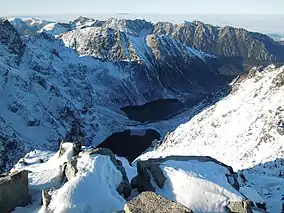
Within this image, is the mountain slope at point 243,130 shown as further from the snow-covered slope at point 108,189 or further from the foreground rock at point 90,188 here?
the foreground rock at point 90,188

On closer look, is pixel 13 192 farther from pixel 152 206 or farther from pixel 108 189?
pixel 152 206

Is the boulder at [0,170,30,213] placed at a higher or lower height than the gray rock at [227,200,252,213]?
lower

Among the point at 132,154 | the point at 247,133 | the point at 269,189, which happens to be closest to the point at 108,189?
the point at 269,189

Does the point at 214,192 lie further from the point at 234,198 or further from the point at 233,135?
the point at 233,135

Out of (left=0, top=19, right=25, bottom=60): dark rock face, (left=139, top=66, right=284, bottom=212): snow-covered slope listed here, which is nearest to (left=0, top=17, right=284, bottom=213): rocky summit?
(left=139, top=66, right=284, bottom=212): snow-covered slope

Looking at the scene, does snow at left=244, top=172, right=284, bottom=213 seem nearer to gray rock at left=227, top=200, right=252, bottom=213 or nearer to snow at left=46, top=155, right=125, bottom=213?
gray rock at left=227, top=200, right=252, bottom=213
